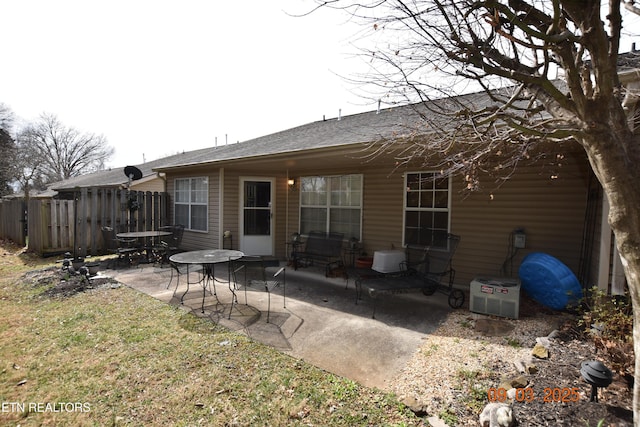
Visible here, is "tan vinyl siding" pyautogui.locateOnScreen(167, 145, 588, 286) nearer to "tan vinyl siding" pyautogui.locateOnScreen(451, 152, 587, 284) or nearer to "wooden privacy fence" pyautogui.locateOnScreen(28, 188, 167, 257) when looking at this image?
"tan vinyl siding" pyautogui.locateOnScreen(451, 152, 587, 284)

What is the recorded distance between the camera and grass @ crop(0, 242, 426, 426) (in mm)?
2445

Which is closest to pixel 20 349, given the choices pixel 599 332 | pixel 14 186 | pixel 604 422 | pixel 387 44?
pixel 387 44

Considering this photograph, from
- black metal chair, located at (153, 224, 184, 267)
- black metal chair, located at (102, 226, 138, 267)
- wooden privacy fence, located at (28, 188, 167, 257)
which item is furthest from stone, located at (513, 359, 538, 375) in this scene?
wooden privacy fence, located at (28, 188, 167, 257)

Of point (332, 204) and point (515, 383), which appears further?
point (332, 204)

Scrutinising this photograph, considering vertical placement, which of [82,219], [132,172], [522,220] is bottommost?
[82,219]

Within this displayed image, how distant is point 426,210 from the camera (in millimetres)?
6465

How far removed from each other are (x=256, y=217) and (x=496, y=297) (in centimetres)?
635

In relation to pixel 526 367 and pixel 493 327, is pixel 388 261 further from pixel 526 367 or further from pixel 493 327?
pixel 526 367

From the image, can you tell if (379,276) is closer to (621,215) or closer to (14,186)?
(621,215)

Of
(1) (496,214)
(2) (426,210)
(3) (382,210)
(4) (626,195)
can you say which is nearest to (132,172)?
(3) (382,210)

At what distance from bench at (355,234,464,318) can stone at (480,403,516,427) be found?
7.31 ft

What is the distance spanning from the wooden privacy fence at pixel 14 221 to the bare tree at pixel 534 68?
1332cm

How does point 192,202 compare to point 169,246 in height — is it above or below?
above

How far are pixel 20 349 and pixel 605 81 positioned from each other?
593 centimetres
